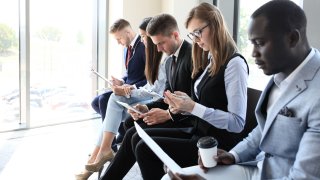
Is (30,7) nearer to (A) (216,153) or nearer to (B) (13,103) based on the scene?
(B) (13,103)

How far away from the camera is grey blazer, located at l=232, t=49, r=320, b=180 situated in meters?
1.04

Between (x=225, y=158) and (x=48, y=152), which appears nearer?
(x=225, y=158)

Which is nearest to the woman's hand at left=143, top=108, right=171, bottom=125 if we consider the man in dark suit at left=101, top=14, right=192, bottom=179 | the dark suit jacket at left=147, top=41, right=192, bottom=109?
the man in dark suit at left=101, top=14, right=192, bottom=179

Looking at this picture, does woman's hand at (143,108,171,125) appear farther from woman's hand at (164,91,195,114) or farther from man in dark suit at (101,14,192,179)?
woman's hand at (164,91,195,114)

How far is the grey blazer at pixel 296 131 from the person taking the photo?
1.04 meters

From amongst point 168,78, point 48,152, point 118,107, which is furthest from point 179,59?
point 48,152

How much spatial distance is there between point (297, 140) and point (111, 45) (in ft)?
10.6

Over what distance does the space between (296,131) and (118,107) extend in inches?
68.2

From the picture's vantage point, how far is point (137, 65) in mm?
2990

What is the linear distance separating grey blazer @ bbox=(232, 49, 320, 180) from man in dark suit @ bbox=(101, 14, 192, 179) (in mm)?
883

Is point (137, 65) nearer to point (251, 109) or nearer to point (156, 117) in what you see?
point (156, 117)

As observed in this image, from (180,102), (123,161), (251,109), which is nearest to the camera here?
(180,102)

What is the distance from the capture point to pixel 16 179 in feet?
8.65

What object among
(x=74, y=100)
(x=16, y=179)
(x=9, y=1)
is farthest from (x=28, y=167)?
(x=9, y=1)
